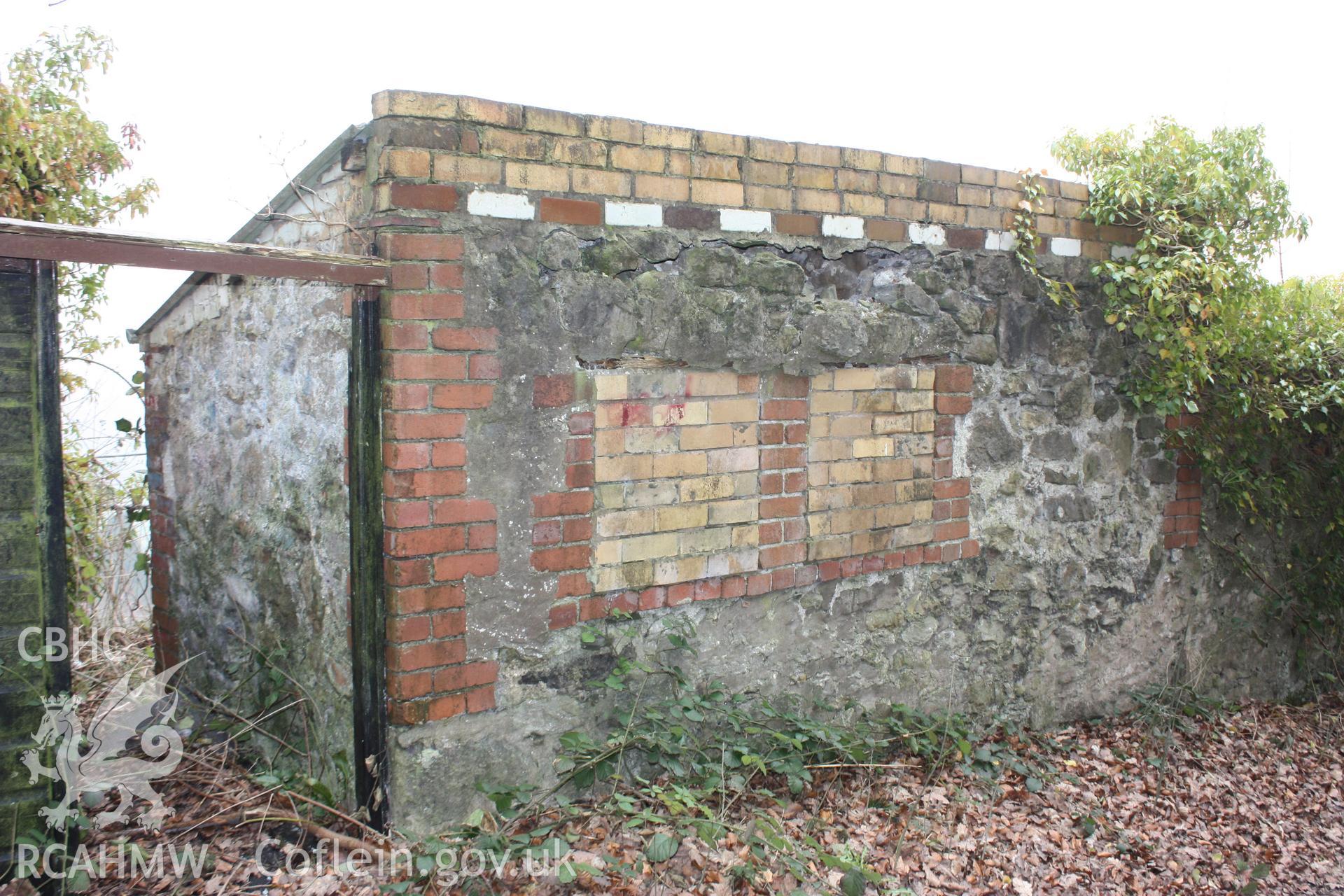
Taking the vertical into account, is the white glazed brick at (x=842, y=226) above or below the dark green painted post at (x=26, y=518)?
above

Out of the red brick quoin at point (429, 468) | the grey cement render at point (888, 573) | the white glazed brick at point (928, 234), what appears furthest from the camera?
the white glazed brick at point (928, 234)

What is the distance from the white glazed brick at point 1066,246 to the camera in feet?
14.9

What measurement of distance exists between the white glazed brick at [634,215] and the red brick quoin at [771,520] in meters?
0.57

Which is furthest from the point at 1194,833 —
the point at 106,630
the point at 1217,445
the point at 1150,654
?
the point at 106,630

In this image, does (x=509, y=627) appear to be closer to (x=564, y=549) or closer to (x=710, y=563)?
(x=564, y=549)

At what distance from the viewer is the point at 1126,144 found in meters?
4.73

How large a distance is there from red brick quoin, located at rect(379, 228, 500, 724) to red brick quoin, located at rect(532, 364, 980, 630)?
243 millimetres

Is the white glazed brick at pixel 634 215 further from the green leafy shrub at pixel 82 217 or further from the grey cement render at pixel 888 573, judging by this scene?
the green leafy shrub at pixel 82 217

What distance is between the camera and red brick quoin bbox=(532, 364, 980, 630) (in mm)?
3154

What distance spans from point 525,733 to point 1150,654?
350 centimetres

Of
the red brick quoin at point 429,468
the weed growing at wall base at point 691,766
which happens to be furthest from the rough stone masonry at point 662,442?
the weed growing at wall base at point 691,766

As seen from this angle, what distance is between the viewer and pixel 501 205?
117 inches

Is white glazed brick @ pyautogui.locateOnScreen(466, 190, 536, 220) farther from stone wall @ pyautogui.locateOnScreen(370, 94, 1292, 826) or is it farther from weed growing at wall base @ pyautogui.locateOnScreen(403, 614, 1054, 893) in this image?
weed growing at wall base @ pyautogui.locateOnScreen(403, 614, 1054, 893)

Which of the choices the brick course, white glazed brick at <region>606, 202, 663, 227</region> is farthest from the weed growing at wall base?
the brick course
